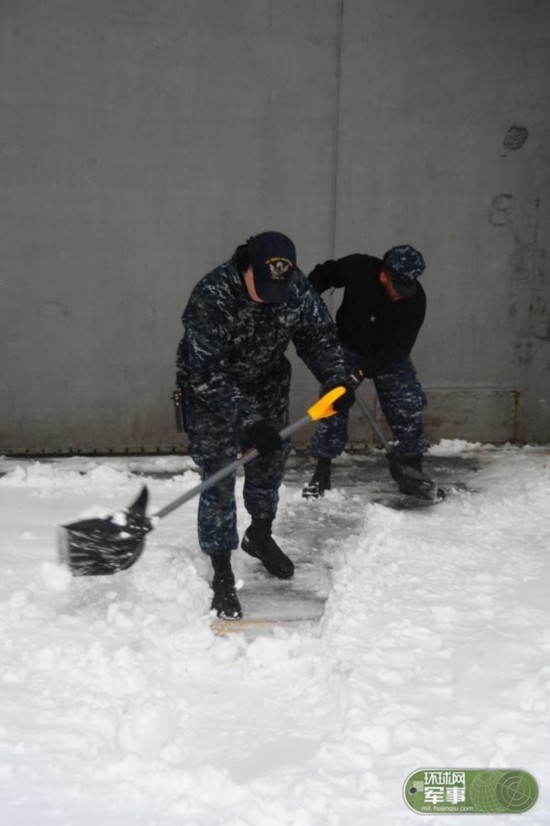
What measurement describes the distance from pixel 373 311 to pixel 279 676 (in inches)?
94.2

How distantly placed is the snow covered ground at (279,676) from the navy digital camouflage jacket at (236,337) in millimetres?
905

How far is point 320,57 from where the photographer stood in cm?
563

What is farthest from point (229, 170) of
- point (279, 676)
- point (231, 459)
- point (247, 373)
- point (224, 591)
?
point (279, 676)

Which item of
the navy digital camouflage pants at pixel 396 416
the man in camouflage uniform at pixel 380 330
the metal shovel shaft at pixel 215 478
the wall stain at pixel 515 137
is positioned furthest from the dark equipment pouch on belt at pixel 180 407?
the wall stain at pixel 515 137

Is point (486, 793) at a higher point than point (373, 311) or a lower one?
lower

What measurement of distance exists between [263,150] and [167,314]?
51.0 inches

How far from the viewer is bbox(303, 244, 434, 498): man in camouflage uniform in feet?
15.3

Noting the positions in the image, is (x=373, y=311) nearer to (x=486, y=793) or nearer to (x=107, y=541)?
(x=107, y=541)

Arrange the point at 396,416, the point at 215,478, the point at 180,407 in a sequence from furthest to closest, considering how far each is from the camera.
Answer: the point at 396,416, the point at 180,407, the point at 215,478

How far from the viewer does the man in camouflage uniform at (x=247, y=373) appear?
3.29m

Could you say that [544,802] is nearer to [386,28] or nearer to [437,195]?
[437,195]

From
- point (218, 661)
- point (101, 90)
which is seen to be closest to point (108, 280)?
point (101, 90)

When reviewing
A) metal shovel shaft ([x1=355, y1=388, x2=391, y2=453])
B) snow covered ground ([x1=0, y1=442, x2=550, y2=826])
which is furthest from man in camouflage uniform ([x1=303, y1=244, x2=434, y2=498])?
snow covered ground ([x1=0, y1=442, x2=550, y2=826])

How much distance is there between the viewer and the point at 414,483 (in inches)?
198
